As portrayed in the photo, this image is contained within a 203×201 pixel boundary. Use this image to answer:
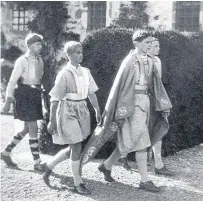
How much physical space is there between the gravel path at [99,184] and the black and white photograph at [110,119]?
0.04 feet

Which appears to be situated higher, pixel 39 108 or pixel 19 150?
pixel 39 108

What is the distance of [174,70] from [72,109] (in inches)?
97.2

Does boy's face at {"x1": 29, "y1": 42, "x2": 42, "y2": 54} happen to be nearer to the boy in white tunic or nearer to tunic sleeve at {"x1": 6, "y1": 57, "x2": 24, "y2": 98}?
tunic sleeve at {"x1": 6, "y1": 57, "x2": 24, "y2": 98}

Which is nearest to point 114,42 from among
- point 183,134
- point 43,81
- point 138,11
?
point 43,81

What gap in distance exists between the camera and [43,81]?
612 cm

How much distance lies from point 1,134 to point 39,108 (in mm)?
3069

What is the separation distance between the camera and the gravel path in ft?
15.5

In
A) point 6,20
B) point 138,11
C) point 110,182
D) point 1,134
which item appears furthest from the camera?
point 6,20

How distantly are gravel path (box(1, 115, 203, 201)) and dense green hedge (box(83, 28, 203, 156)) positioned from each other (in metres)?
0.83

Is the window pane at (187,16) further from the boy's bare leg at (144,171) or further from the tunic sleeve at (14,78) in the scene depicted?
the boy's bare leg at (144,171)

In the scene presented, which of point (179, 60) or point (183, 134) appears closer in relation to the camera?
point (179, 60)

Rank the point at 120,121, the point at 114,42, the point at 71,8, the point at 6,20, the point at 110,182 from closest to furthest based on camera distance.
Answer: the point at 120,121 → the point at 110,182 → the point at 114,42 → the point at 71,8 → the point at 6,20

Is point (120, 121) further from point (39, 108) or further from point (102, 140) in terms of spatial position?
point (39, 108)

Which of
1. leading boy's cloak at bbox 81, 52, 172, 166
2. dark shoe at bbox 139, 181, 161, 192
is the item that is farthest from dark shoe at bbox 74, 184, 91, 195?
dark shoe at bbox 139, 181, 161, 192
